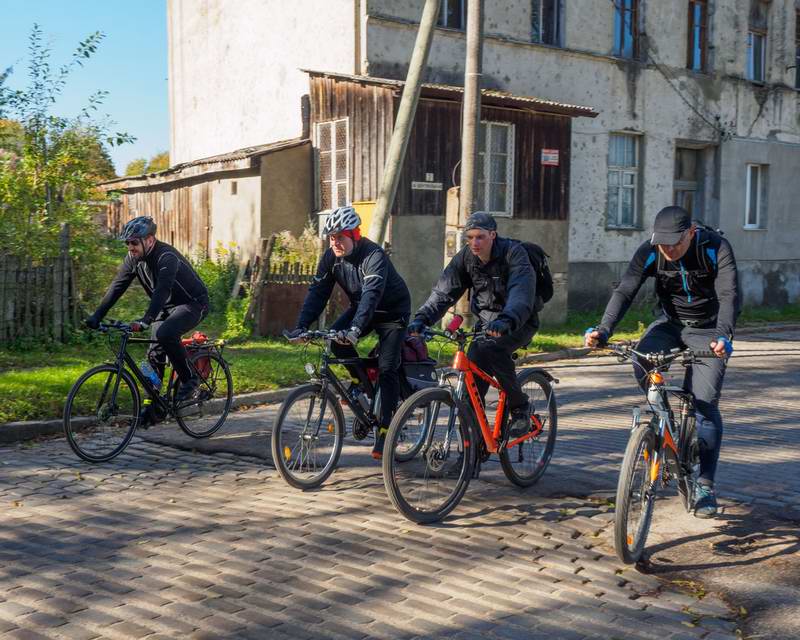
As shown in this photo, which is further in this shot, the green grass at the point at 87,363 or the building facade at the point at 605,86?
the building facade at the point at 605,86

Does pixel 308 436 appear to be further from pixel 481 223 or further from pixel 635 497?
pixel 635 497

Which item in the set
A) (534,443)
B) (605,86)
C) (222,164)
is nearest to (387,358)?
(534,443)

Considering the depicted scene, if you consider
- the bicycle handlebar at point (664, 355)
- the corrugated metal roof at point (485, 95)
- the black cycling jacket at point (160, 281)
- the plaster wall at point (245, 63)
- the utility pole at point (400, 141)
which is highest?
the plaster wall at point (245, 63)

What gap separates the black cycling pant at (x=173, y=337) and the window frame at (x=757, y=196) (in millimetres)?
19993

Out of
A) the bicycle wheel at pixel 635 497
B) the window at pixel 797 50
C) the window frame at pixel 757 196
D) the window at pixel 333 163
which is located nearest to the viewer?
the bicycle wheel at pixel 635 497

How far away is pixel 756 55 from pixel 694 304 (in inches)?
881

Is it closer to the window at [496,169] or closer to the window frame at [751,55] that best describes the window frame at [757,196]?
the window frame at [751,55]

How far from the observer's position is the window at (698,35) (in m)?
24.0

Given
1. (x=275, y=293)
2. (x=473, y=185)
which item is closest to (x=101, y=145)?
(x=275, y=293)

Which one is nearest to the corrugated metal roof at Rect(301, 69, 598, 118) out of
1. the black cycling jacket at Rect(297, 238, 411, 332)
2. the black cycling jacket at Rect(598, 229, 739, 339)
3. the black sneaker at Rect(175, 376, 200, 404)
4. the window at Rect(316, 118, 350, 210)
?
the window at Rect(316, 118, 350, 210)

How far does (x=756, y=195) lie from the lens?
83.9ft

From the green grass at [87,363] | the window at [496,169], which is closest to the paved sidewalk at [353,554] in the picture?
the green grass at [87,363]

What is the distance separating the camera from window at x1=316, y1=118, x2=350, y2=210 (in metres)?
18.8

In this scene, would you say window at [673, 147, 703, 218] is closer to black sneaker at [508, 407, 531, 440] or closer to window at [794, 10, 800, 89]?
window at [794, 10, 800, 89]
